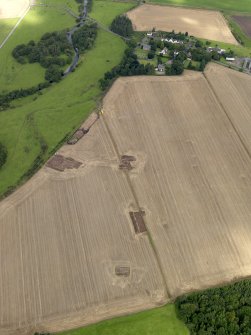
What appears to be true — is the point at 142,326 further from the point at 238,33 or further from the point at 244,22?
the point at 244,22

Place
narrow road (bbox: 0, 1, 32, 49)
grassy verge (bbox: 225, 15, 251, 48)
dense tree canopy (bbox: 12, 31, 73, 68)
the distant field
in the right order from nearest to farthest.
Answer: dense tree canopy (bbox: 12, 31, 73, 68), narrow road (bbox: 0, 1, 32, 49), grassy verge (bbox: 225, 15, 251, 48), the distant field

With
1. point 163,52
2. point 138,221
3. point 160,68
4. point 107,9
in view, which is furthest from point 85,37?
point 138,221

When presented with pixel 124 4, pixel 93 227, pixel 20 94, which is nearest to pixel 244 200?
pixel 93 227

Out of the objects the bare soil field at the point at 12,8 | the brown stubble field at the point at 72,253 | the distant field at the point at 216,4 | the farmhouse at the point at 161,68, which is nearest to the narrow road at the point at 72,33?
the bare soil field at the point at 12,8

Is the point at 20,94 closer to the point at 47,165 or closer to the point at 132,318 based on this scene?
the point at 47,165

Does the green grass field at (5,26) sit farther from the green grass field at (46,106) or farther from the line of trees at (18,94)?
the line of trees at (18,94)

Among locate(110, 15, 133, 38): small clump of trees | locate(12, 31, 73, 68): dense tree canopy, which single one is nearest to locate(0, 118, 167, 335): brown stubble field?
locate(12, 31, 73, 68): dense tree canopy

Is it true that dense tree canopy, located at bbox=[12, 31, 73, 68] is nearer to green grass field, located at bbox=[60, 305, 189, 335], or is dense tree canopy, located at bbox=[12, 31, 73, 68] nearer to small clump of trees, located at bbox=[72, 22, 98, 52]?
small clump of trees, located at bbox=[72, 22, 98, 52]
